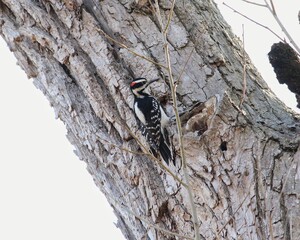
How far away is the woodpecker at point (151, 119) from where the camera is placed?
16.8 feet

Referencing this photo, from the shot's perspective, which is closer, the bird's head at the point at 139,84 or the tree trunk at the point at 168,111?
the tree trunk at the point at 168,111

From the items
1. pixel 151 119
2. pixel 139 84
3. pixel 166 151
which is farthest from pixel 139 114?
pixel 151 119

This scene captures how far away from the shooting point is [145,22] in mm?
5371

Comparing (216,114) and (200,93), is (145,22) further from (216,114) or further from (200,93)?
(216,114)

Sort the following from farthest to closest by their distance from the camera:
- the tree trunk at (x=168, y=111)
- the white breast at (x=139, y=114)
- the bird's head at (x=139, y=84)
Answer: the white breast at (x=139, y=114)
the bird's head at (x=139, y=84)
the tree trunk at (x=168, y=111)

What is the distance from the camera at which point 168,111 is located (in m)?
5.45

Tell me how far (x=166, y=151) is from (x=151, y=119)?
499 millimetres

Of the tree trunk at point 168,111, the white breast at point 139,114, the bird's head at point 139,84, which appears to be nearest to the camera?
the tree trunk at point 168,111

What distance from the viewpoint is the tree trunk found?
450 centimetres

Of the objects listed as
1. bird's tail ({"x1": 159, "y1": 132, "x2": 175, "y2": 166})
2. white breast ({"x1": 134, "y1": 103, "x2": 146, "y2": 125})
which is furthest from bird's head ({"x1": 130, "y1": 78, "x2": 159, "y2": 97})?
bird's tail ({"x1": 159, "y1": 132, "x2": 175, "y2": 166})

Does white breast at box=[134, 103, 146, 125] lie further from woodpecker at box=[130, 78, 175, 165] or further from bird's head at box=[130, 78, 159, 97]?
bird's head at box=[130, 78, 159, 97]

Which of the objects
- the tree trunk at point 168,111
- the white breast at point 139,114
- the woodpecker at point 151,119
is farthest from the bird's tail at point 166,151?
the white breast at point 139,114

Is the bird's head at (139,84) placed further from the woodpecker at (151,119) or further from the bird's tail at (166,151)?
the bird's tail at (166,151)

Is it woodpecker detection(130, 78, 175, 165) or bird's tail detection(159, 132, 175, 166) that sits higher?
woodpecker detection(130, 78, 175, 165)
